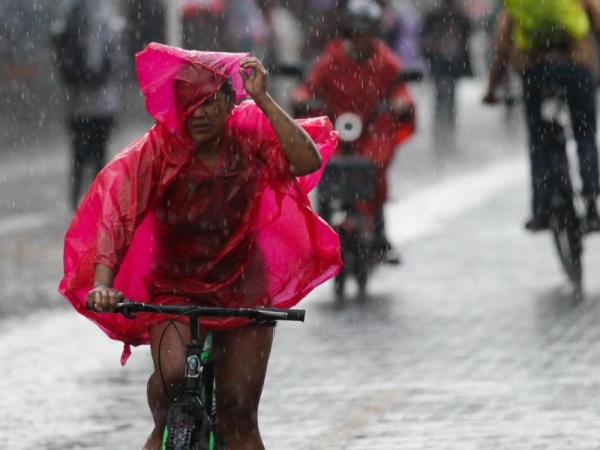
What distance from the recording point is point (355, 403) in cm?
904

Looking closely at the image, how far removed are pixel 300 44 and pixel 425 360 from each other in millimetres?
19783

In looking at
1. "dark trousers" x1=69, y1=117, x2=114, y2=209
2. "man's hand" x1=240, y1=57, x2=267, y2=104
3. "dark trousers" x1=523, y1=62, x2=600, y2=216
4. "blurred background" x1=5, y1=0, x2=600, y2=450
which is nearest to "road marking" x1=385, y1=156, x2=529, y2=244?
"blurred background" x1=5, y1=0, x2=600, y2=450

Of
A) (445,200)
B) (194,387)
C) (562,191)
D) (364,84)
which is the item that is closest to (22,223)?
(445,200)

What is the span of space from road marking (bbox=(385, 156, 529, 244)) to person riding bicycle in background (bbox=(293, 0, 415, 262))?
279cm

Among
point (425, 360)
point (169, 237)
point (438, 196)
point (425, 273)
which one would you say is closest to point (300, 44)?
point (438, 196)

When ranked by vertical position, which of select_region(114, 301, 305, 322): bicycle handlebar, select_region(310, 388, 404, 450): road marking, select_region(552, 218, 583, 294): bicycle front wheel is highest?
select_region(114, 301, 305, 322): bicycle handlebar

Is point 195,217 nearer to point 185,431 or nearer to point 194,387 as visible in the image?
point 194,387

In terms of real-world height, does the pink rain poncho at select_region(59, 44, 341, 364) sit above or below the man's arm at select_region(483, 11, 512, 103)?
above

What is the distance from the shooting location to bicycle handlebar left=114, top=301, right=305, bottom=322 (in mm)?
5805

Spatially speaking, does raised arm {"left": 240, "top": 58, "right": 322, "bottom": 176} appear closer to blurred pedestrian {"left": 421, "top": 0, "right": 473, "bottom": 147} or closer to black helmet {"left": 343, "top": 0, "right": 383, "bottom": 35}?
black helmet {"left": 343, "top": 0, "right": 383, "bottom": 35}

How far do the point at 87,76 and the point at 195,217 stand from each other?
11.3m

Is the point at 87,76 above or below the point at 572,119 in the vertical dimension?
below

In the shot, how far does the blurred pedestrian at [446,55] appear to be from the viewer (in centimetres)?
2739

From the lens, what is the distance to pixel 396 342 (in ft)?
35.4
